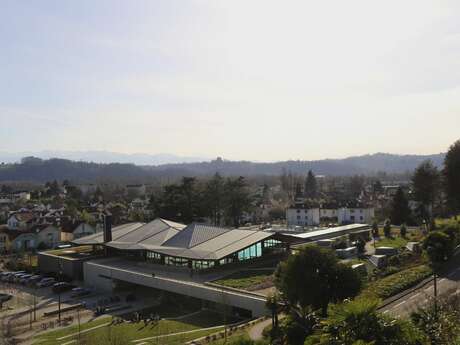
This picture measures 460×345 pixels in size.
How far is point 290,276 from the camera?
18.5 m

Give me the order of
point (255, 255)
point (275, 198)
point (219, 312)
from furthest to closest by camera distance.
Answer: point (275, 198) → point (255, 255) → point (219, 312)

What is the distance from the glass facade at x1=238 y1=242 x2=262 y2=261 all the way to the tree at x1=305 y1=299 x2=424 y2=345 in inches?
860

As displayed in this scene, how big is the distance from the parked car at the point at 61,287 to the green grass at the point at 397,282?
20.9 meters

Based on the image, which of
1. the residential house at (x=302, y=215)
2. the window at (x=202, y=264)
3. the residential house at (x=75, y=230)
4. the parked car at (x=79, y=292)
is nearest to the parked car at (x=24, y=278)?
the parked car at (x=79, y=292)

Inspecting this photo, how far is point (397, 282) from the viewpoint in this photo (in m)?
24.2

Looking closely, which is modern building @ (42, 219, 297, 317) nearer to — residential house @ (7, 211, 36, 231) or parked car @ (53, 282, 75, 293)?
parked car @ (53, 282, 75, 293)

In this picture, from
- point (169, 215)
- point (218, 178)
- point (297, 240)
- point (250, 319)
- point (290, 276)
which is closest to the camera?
point (290, 276)

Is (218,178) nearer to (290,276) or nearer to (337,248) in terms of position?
(337,248)

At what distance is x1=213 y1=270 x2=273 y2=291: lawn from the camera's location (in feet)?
85.5

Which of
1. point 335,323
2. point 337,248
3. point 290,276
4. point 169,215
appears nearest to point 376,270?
point 337,248

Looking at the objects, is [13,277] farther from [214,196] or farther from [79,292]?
[214,196]

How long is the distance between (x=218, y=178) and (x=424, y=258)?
95.6ft

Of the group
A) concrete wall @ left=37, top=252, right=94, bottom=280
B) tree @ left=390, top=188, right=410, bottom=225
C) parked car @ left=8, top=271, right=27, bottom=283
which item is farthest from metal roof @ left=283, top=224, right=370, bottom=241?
parked car @ left=8, top=271, right=27, bottom=283

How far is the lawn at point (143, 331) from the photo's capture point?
70.4 feet
